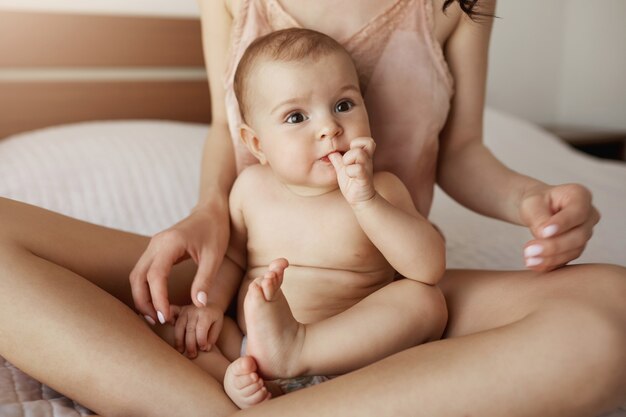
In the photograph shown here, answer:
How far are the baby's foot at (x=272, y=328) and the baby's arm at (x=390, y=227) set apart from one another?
115 mm

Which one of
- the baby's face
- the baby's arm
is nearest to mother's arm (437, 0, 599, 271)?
the baby's arm

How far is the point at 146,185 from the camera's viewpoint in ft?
5.33

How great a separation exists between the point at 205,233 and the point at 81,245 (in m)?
0.16

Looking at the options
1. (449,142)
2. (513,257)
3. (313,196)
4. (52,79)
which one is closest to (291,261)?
(313,196)

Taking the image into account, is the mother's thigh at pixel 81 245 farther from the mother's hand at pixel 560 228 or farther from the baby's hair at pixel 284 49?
the mother's hand at pixel 560 228

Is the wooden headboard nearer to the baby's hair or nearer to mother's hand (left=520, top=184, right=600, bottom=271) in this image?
the baby's hair

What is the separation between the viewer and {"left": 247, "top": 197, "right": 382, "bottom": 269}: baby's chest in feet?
2.91

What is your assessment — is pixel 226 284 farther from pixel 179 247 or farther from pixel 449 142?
pixel 449 142

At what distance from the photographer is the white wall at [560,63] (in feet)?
9.35

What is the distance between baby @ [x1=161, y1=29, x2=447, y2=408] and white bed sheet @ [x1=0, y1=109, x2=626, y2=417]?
1.76ft

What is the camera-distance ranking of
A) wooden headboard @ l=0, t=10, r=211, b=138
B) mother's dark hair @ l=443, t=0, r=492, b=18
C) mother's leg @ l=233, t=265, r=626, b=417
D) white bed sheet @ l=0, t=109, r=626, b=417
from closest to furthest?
mother's leg @ l=233, t=265, r=626, b=417 < mother's dark hair @ l=443, t=0, r=492, b=18 < white bed sheet @ l=0, t=109, r=626, b=417 < wooden headboard @ l=0, t=10, r=211, b=138

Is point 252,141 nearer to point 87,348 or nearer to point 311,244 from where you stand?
point 311,244

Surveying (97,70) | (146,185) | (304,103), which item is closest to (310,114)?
(304,103)

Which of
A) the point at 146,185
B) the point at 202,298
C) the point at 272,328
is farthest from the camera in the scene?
the point at 146,185
